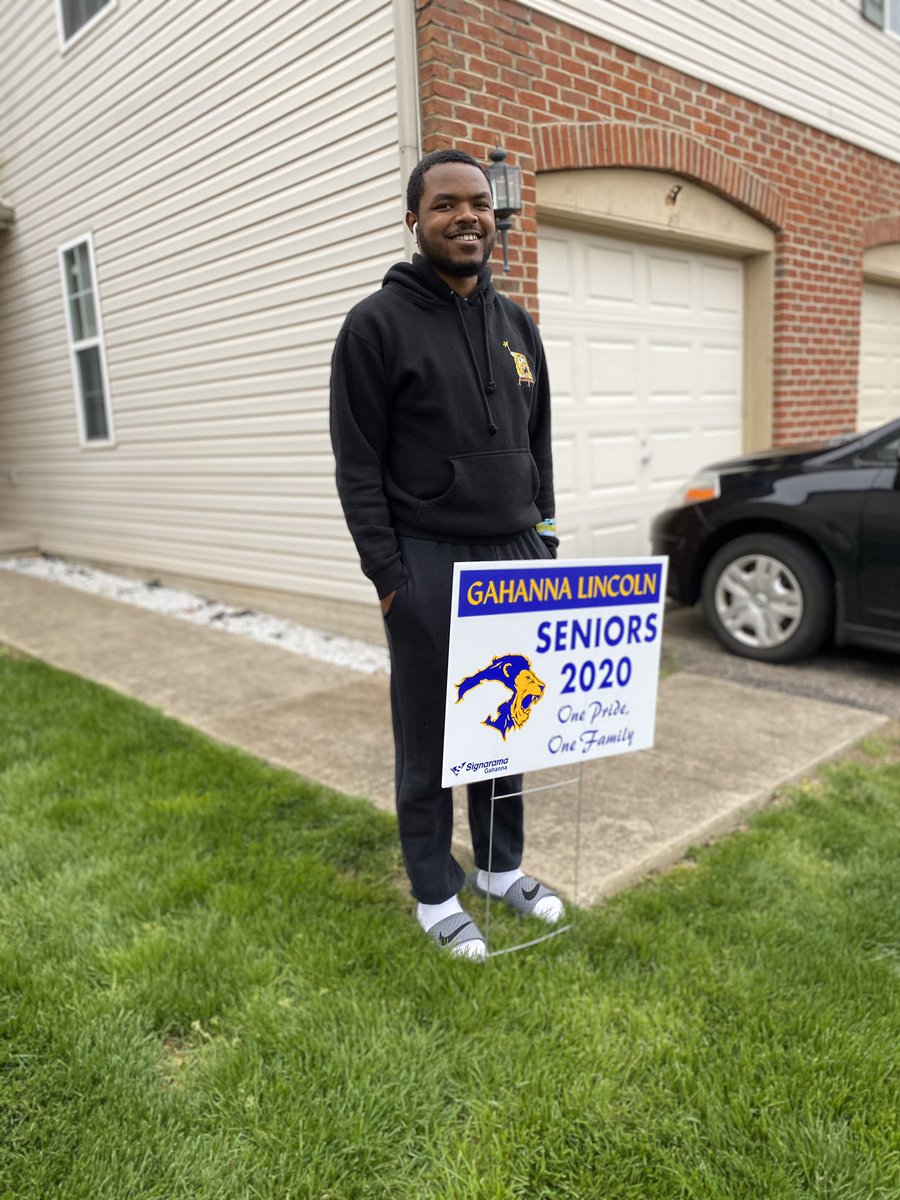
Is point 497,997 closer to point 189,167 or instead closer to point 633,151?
point 633,151

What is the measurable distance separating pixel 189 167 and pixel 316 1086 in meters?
6.32

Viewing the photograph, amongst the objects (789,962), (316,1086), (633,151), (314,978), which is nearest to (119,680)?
(314,978)

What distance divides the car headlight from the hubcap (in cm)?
42

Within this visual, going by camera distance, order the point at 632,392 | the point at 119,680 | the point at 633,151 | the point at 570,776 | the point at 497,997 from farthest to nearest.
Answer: the point at 632,392 → the point at 633,151 → the point at 119,680 → the point at 570,776 → the point at 497,997

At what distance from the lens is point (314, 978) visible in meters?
2.32

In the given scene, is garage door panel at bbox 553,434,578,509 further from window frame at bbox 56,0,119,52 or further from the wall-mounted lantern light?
window frame at bbox 56,0,119,52

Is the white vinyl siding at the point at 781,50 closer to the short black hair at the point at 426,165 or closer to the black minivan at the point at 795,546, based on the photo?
the black minivan at the point at 795,546

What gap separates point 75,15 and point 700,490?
6780 mm

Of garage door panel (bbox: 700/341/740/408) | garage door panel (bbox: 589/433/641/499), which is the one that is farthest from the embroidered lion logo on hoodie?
garage door panel (bbox: 700/341/740/408)

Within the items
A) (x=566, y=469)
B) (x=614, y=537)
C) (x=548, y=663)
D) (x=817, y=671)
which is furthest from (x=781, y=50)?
(x=548, y=663)

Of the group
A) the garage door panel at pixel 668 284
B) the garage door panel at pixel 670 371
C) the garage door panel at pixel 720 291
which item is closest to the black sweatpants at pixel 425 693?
the garage door panel at pixel 670 371

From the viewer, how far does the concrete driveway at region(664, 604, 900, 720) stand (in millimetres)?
4602

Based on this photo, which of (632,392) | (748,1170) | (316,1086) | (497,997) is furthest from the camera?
(632,392)

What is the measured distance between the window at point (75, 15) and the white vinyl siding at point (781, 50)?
4422mm
